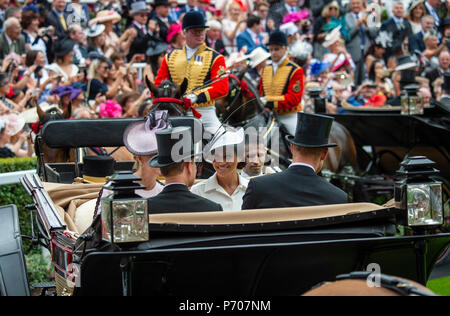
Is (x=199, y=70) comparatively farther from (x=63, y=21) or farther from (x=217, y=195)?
(x=63, y=21)

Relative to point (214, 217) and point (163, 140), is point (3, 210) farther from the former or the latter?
point (214, 217)

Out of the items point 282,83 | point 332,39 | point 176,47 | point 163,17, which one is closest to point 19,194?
point 282,83

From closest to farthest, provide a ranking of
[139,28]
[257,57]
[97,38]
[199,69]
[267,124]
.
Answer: [199,69] → [267,124] → [257,57] → [97,38] → [139,28]

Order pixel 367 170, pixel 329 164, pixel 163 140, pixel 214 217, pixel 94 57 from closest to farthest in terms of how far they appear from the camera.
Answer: pixel 214 217 < pixel 163 140 < pixel 329 164 < pixel 367 170 < pixel 94 57

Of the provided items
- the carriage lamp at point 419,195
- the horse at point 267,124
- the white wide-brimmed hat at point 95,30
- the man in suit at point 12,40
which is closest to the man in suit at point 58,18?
the white wide-brimmed hat at point 95,30

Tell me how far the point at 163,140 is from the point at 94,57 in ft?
26.7

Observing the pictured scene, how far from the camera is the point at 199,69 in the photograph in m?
9.09

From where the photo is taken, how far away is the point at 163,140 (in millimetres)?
4348

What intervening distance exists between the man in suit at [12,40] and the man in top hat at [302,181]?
25.5 ft

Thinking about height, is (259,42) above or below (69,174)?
above

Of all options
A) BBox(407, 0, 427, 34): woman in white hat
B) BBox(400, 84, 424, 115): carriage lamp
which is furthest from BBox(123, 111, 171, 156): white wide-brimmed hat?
BBox(407, 0, 427, 34): woman in white hat

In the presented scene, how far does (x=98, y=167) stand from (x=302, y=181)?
2613 millimetres

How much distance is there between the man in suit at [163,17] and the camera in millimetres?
14164

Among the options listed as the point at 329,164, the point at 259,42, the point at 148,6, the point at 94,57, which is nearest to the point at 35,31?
the point at 94,57
